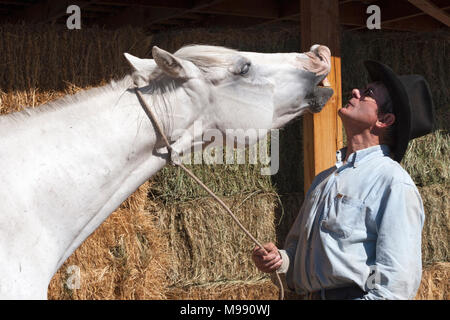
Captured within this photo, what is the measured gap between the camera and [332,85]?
388 cm

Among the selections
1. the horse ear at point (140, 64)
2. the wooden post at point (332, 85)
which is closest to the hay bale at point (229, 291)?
the wooden post at point (332, 85)

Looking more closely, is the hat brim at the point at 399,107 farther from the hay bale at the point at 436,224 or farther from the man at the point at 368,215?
the hay bale at the point at 436,224

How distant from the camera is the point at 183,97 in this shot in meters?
1.99

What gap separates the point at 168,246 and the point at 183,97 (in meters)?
2.57

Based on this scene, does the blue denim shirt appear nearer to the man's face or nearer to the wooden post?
the man's face

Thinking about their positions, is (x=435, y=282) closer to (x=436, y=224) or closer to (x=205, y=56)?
(x=436, y=224)

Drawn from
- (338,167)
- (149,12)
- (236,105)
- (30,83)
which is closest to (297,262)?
(338,167)

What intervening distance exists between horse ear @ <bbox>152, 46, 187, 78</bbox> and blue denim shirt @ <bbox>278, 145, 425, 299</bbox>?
732 mm

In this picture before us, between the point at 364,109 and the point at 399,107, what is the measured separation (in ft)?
0.43

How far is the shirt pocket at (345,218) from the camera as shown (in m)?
2.05

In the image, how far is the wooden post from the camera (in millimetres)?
3859

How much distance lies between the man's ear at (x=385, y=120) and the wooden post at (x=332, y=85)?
1.61 m
